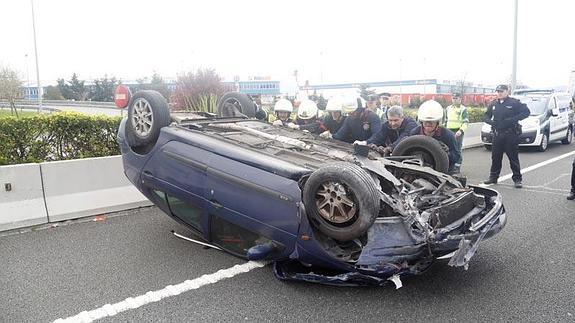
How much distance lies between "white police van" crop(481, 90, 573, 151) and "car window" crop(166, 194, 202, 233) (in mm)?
9565

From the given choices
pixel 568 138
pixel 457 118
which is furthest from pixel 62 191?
pixel 568 138

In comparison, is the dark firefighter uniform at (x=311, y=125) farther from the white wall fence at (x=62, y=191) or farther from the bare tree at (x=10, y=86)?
the bare tree at (x=10, y=86)

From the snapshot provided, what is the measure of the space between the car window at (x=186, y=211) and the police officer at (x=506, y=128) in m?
5.61

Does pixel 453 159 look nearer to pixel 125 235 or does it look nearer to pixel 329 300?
pixel 329 300

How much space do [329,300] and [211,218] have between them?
3.88 ft

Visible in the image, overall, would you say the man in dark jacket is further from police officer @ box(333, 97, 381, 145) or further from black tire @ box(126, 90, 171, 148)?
black tire @ box(126, 90, 171, 148)

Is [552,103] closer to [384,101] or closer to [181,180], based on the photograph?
[384,101]

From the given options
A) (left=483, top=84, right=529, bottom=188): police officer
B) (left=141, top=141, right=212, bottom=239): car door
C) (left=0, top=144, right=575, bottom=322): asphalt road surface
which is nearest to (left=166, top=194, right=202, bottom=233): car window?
(left=141, top=141, right=212, bottom=239): car door

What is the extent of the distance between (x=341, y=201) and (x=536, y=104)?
479 inches

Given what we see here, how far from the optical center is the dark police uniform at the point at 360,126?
607 centimetres

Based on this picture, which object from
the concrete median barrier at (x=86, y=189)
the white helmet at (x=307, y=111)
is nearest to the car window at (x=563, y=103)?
the white helmet at (x=307, y=111)

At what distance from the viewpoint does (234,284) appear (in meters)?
3.57

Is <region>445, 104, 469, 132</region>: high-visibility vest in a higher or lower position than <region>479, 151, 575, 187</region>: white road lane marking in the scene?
higher

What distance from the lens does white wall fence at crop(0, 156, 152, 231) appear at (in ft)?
16.4
